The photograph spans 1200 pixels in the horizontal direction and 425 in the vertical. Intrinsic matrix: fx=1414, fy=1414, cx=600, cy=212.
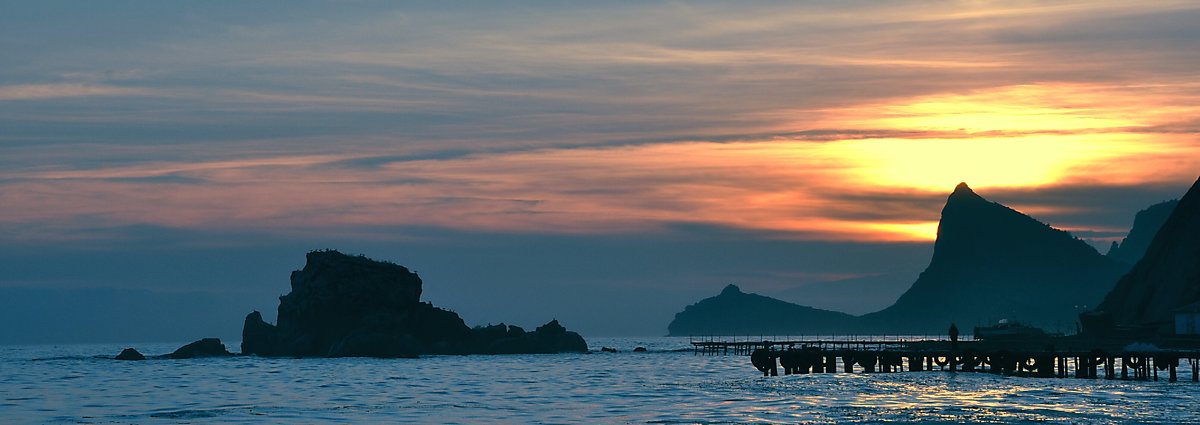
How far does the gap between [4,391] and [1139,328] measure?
384 feet

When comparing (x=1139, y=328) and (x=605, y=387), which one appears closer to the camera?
(x=605, y=387)

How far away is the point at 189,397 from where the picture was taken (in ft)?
332

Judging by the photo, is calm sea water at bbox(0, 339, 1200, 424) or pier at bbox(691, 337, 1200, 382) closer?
calm sea water at bbox(0, 339, 1200, 424)

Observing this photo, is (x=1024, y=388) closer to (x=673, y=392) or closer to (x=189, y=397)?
(x=673, y=392)

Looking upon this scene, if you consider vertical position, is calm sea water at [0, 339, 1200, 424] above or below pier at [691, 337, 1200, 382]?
below

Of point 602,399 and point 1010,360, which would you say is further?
point 1010,360

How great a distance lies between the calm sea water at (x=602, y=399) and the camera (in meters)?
72.9

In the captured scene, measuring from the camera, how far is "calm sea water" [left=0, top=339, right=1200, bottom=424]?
72875 mm

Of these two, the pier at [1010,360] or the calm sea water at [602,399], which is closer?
the calm sea water at [602,399]

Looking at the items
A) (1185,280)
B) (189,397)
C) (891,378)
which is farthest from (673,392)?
(1185,280)

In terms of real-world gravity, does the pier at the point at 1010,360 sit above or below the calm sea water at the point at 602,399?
above

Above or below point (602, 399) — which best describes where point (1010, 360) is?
above

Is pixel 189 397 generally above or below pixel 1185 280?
below

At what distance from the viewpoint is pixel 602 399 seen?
91.4m
